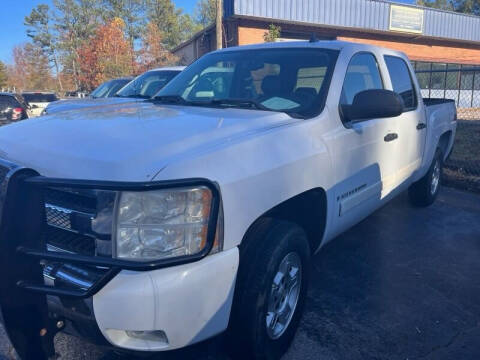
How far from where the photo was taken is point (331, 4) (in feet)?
61.1

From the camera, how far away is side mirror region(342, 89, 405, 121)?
116 inches

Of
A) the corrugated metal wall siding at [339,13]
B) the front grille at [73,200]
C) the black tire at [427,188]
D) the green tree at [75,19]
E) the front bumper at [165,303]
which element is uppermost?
the green tree at [75,19]

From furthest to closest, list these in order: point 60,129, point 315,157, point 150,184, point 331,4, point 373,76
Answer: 1. point 331,4
2. point 373,76
3. point 315,157
4. point 60,129
5. point 150,184

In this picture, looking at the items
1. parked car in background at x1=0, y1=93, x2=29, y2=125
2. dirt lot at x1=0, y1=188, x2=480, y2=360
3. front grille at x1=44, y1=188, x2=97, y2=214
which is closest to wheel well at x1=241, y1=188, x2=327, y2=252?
dirt lot at x1=0, y1=188, x2=480, y2=360

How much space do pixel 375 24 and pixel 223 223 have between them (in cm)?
2083

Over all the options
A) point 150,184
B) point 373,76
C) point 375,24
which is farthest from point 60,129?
point 375,24

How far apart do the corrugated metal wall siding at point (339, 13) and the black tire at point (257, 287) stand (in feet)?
50.9

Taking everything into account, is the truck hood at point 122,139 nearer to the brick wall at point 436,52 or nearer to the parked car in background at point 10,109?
the parked car in background at point 10,109

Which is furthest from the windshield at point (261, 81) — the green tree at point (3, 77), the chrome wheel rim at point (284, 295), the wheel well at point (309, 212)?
the green tree at point (3, 77)

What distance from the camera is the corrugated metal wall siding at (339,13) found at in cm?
1688

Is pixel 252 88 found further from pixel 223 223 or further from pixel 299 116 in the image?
pixel 223 223

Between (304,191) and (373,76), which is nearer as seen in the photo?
(304,191)

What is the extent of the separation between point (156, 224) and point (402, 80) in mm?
3501

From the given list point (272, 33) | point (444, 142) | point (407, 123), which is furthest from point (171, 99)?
point (272, 33)
